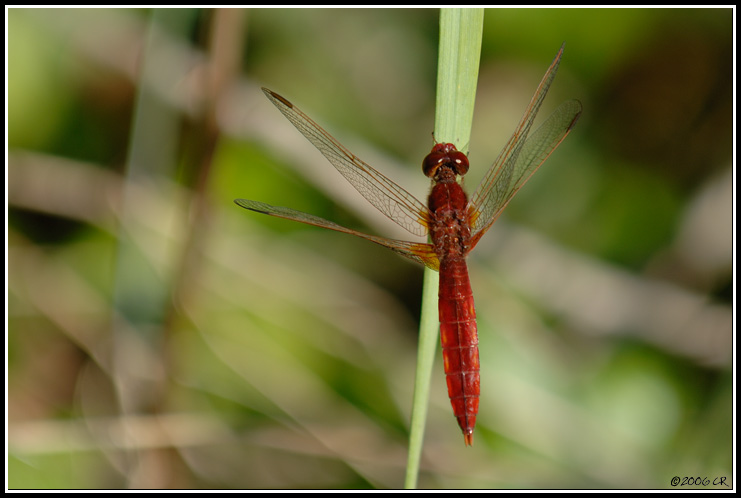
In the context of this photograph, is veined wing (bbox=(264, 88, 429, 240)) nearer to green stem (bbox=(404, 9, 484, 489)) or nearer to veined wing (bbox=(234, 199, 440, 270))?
veined wing (bbox=(234, 199, 440, 270))

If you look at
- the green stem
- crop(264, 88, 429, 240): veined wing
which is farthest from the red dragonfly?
the green stem

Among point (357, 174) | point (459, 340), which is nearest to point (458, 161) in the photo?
point (357, 174)

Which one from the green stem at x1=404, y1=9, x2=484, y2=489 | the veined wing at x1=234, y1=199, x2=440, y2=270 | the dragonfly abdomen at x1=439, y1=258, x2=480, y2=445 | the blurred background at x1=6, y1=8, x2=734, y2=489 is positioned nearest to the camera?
the green stem at x1=404, y1=9, x2=484, y2=489

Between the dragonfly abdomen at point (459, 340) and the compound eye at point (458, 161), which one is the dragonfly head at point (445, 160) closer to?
the compound eye at point (458, 161)

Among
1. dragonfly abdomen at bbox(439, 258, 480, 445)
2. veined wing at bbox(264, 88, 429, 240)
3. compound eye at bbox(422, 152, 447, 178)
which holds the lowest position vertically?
dragonfly abdomen at bbox(439, 258, 480, 445)

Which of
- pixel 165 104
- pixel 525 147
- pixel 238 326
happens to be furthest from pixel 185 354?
pixel 525 147

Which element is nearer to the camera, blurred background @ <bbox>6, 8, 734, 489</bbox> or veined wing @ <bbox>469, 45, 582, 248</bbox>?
veined wing @ <bbox>469, 45, 582, 248</bbox>

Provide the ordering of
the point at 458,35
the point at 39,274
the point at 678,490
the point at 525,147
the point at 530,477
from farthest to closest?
the point at 39,274 → the point at 530,477 → the point at 678,490 → the point at 525,147 → the point at 458,35

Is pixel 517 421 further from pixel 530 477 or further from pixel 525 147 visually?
pixel 525 147
